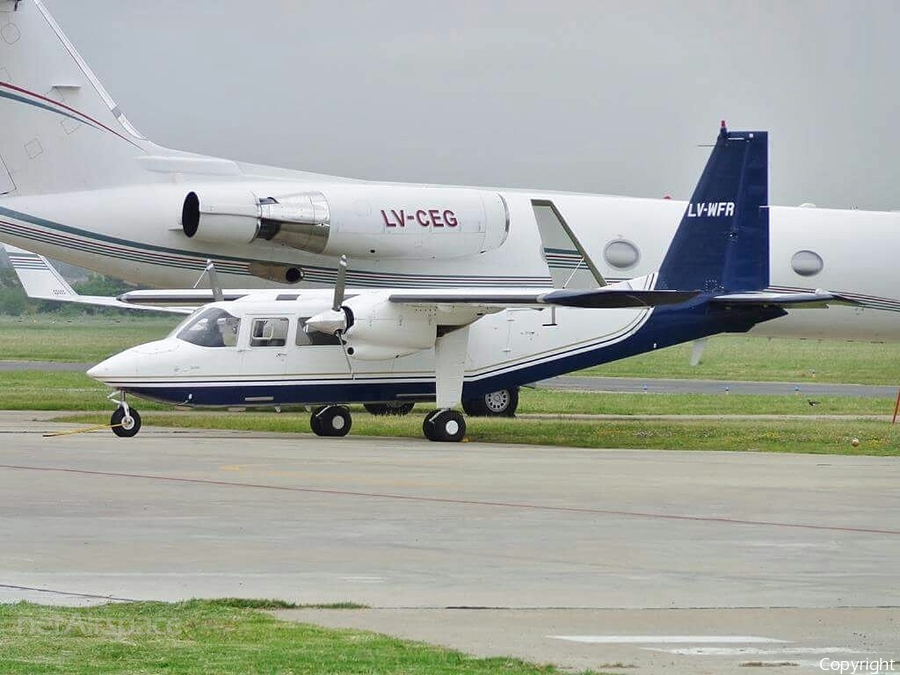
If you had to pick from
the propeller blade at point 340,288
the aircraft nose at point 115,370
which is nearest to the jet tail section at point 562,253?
the propeller blade at point 340,288

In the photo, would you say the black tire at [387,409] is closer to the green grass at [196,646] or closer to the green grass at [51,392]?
the green grass at [51,392]

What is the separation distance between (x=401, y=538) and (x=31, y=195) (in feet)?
64.7

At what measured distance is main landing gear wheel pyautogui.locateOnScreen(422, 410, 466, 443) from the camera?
2508 cm

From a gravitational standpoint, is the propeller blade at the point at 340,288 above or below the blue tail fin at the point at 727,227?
below

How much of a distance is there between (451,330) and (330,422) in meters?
2.68

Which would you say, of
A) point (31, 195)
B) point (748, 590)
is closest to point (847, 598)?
point (748, 590)

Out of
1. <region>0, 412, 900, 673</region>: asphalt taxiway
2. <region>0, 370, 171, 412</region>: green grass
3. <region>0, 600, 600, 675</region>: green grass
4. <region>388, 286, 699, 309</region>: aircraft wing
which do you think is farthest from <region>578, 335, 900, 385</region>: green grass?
<region>0, 600, 600, 675</region>: green grass

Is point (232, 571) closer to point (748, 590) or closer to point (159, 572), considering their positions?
point (159, 572)

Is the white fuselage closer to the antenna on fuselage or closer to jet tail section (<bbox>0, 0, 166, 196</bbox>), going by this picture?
jet tail section (<bbox>0, 0, 166, 196</bbox>)

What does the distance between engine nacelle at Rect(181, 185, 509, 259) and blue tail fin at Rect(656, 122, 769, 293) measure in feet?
17.0

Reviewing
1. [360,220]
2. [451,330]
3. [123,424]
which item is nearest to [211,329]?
[123,424]

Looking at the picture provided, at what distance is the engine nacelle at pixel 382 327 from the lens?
24.7 meters

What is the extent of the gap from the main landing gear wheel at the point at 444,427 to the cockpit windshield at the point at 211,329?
3642 mm

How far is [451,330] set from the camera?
83.9 ft
